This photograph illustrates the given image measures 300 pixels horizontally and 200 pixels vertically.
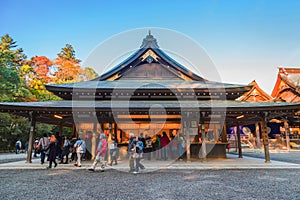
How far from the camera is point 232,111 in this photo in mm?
10453

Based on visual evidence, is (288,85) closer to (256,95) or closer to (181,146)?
(256,95)

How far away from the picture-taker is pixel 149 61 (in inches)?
616

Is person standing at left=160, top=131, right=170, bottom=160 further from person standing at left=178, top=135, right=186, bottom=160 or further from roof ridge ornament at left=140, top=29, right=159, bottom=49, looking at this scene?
roof ridge ornament at left=140, top=29, right=159, bottom=49

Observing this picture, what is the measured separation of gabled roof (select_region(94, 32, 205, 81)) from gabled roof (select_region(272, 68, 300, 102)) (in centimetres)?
1678

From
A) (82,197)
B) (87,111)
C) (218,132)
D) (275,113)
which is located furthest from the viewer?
(218,132)

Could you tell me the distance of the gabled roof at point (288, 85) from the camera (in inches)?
949

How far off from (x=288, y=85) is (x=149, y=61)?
20.5 m

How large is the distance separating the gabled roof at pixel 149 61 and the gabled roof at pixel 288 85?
16776 millimetres

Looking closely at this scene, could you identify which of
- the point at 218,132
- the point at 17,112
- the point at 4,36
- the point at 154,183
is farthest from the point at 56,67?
the point at 154,183

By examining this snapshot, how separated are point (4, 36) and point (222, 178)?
45126 mm

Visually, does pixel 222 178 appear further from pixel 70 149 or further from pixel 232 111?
pixel 70 149

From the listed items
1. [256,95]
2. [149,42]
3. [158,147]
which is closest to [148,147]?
[158,147]

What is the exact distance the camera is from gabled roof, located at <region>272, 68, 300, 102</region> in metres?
24.1

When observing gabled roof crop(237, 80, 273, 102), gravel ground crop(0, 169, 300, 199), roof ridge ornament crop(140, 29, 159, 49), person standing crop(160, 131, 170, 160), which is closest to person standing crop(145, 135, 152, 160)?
person standing crop(160, 131, 170, 160)
